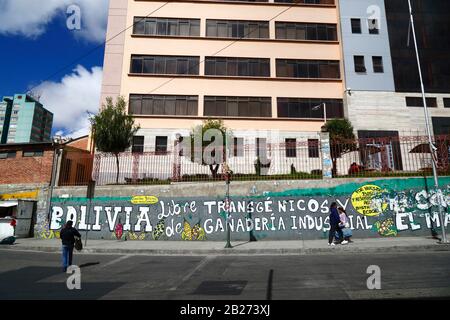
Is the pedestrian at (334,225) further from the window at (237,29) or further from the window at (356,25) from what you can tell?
the window at (356,25)

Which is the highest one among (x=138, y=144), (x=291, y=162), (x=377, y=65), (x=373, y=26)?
(x=373, y=26)

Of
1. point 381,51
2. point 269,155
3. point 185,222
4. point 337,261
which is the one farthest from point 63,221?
point 381,51

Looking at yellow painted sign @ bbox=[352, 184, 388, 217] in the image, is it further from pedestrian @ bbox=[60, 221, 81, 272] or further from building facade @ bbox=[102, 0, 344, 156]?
building facade @ bbox=[102, 0, 344, 156]

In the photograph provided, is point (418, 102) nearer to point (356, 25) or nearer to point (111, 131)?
point (356, 25)

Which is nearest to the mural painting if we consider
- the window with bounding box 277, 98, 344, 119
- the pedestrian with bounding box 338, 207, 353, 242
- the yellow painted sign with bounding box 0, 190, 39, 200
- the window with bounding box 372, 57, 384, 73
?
the pedestrian with bounding box 338, 207, 353, 242

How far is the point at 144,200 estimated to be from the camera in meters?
15.7

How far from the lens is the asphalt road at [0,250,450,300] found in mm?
5730

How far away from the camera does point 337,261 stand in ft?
29.1

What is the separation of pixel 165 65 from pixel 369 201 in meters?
20.5

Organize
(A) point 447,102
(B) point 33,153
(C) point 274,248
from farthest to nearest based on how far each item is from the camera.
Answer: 1. (A) point 447,102
2. (B) point 33,153
3. (C) point 274,248

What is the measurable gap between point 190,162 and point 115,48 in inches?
616

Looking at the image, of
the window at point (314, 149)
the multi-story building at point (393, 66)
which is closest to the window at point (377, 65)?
the multi-story building at point (393, 66)

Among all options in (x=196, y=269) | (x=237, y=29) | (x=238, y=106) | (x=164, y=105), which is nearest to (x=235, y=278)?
(x=196, y=269)

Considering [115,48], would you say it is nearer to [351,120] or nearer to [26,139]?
[351,120]
